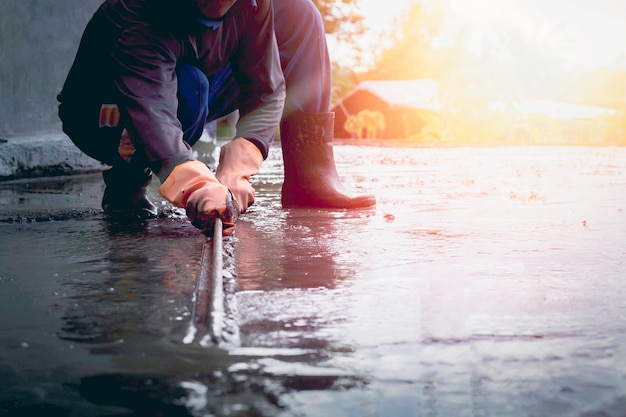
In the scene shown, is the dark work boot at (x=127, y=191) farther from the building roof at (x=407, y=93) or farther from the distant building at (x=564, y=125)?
the building roof at (x=407, y=93)

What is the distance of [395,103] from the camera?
29438mm

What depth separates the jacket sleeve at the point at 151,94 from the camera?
215cm

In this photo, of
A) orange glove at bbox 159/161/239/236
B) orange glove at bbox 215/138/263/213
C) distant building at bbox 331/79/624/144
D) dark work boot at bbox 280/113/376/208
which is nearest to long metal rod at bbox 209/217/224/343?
orange glove at bbox 159/161/239/236

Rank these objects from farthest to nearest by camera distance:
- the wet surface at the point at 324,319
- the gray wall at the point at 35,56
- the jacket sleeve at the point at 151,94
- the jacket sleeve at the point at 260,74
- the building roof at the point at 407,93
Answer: the building roof at the point at 407,93
the gray wall at the point at 35,56
the jacket sleeve at the point at 260,74
the jacket sleeve at the point at 151,94
the wet surface at the point at 324,319

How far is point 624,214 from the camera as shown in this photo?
3.05 metres

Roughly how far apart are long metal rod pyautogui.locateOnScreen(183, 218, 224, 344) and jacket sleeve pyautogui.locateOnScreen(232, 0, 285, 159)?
2.43 feet

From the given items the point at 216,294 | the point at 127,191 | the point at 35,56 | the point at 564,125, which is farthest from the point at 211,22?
the point at 564,125

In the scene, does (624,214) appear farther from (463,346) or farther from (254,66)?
(463,346)

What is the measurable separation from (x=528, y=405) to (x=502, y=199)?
108 inches

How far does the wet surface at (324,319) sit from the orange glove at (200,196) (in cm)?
9

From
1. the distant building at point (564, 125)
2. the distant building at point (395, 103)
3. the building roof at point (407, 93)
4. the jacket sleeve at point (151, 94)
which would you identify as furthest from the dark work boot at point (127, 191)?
the distant building at point (395, 103)

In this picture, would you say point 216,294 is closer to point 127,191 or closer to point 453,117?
point 127,191

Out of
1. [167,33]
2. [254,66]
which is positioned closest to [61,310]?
[167,33]

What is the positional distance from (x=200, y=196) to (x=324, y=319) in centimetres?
67
